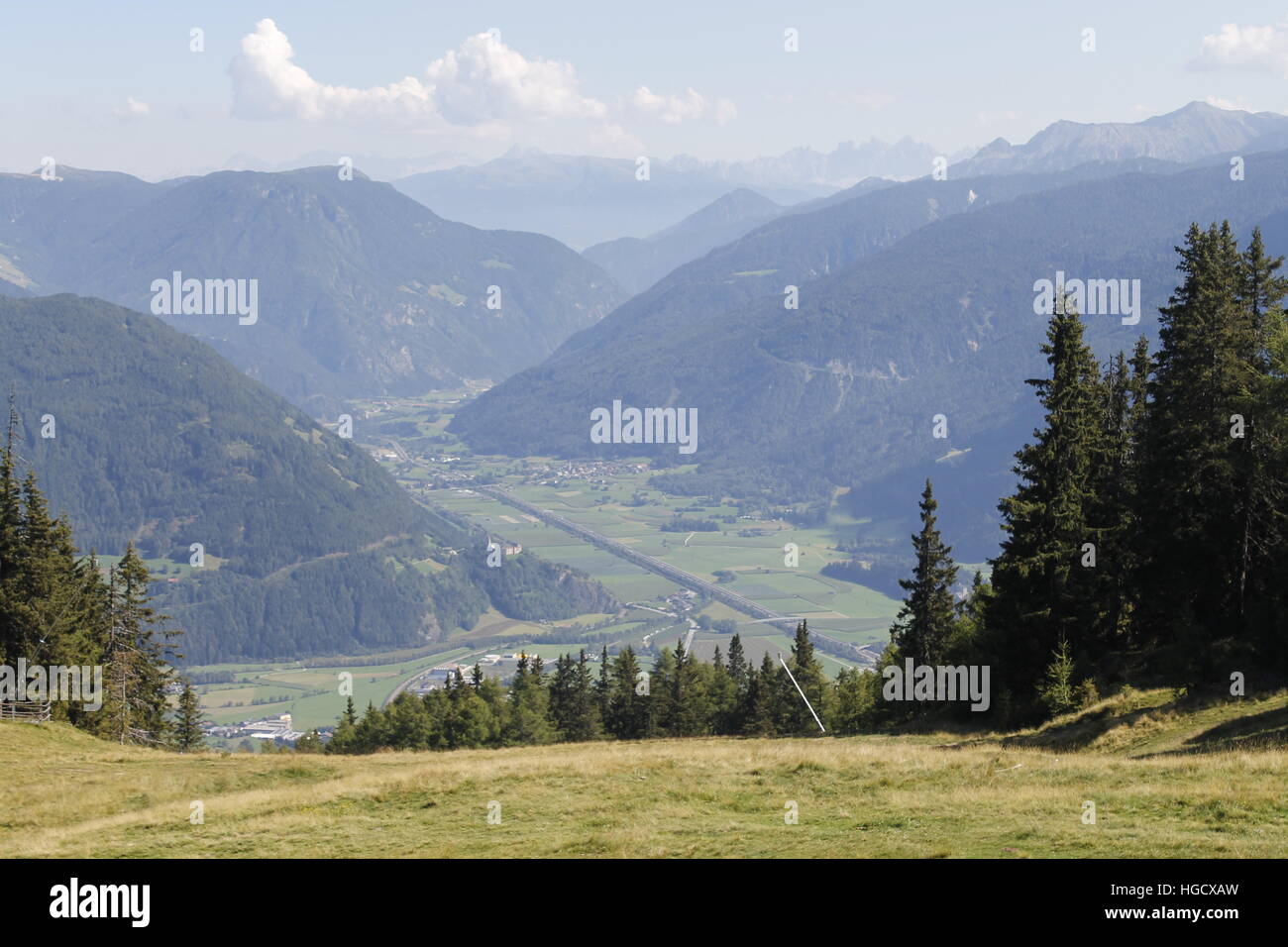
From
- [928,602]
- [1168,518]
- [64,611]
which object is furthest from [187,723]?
[1168,518]

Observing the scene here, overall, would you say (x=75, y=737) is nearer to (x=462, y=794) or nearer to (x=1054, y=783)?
(x=462, y=794)

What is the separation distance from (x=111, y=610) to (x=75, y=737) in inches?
702

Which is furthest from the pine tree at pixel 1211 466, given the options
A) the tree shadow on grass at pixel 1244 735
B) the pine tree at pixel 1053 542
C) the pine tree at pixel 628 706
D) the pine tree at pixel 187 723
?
the pine tree at pixel 187 723

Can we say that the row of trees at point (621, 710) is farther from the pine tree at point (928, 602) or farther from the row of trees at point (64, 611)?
the row of trees at point (64, 611)

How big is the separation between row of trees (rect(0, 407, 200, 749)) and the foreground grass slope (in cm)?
1631

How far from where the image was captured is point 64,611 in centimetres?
5722

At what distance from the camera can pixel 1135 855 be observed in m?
18.5

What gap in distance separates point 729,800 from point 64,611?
142 feet

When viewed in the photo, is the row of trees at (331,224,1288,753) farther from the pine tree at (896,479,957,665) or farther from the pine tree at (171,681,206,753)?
the pine tree at (171,681,206,753)

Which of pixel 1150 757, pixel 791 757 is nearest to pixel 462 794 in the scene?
pixel 791 757

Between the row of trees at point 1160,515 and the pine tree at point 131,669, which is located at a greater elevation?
the row of trees at point 1160,515

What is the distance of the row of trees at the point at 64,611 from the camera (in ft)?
181

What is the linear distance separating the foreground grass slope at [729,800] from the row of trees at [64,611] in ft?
53.5

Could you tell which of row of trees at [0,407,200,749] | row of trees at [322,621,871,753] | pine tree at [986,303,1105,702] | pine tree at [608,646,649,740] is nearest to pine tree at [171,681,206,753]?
row of trees at [0,407,200,749]
